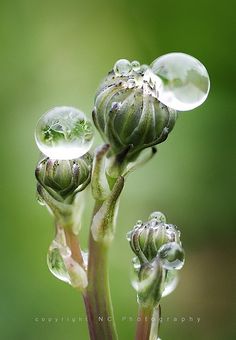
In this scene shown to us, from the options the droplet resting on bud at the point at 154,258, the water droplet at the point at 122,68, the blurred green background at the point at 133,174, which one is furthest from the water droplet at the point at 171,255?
the blurred green background at the point at 133,174

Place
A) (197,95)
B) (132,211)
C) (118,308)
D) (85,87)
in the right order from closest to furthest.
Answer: (197,95)
(118,308)
(132,211)
(85,87)

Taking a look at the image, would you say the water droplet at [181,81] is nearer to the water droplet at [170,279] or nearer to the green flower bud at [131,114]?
the green flower bud at [131,114]

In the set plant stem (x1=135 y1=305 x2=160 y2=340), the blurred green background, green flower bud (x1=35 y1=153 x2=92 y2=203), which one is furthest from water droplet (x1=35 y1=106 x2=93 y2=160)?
the blurred green background

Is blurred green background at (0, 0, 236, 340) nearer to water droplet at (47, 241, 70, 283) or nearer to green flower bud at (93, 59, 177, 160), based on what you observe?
water droplet at (47, 241, 70, 283)
